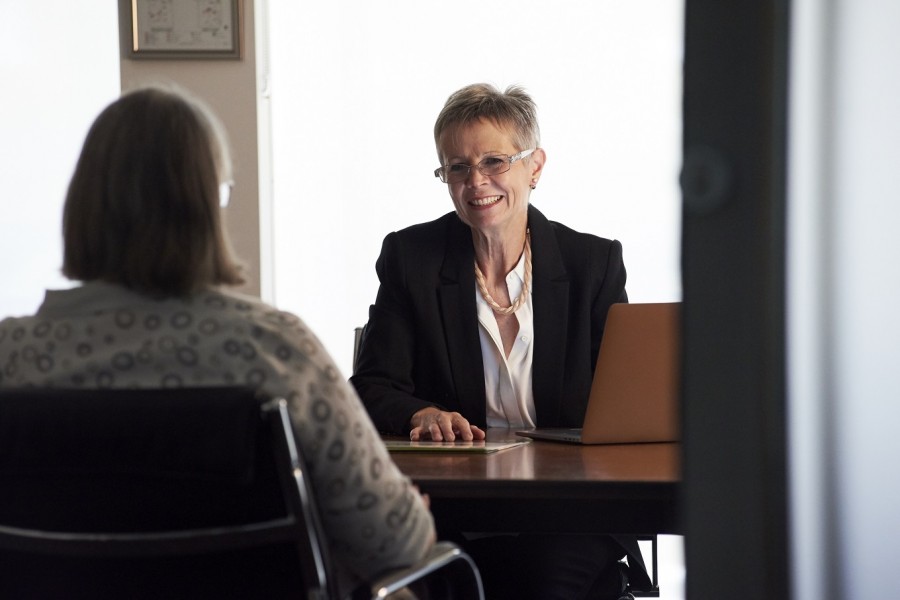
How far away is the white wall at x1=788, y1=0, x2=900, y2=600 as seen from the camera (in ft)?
1.26

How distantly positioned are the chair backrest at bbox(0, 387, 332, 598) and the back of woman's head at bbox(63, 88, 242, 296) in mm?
210

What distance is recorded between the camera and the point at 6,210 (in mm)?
3945

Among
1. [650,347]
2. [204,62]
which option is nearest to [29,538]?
[650,347]

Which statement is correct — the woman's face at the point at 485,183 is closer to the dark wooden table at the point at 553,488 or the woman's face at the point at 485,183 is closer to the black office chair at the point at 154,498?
the dark wooden table at the point at 553,488

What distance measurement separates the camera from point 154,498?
1013 millimetres

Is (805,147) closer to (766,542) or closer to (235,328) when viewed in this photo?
(766,542)

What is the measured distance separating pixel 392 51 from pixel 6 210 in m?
1.62

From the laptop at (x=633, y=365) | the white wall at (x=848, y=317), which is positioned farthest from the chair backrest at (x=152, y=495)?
the laptop at (x=633, y=365)

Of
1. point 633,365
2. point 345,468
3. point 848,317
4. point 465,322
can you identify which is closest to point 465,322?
point 465,322

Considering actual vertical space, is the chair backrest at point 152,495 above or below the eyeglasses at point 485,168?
below

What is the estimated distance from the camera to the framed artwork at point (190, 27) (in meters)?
3.64

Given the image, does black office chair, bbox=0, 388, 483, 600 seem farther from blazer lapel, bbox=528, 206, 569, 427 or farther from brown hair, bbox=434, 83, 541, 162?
brown hair, bbox=434, 83, 541, 162

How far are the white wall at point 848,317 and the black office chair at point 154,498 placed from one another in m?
0.65

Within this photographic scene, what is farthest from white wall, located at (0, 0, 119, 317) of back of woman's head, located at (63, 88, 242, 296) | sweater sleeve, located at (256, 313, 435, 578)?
sweater sleeve, located at (256, 313, 435, 578)
